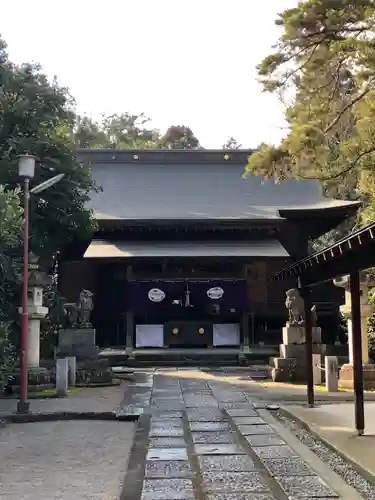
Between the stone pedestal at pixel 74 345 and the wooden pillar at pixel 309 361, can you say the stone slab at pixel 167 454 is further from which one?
the stone pedestal at pixel 74 345

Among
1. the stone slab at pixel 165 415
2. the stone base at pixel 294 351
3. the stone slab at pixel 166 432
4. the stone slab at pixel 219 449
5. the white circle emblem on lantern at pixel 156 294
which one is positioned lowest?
the stone slab at pixel 165 415

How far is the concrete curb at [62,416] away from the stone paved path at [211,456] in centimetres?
36

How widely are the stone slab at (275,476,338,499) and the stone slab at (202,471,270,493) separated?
Result: 185 mm

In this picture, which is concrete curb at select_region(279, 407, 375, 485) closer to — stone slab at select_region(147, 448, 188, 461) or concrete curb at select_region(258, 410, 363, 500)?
concrete curb at select_region(258, 410, 363, 500)

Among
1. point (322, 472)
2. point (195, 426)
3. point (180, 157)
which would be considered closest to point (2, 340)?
point (195, 426)

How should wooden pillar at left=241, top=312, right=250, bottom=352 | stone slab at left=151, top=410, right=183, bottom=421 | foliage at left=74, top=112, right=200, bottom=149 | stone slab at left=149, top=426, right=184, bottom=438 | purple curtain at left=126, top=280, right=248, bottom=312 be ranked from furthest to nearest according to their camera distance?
1. foliage at left=74, top=112, right=200, bottom=149
2. purple curtain at left=126, top=280, right=248, bottom=312
3. wooden pillar at left=241, top=312, right=250, bottom=352
4. stone slab at left=151, top=410, right=183, bottom=421
5. stone slab at left=149, top=426, right=184, bottom=438

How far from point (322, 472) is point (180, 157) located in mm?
20844

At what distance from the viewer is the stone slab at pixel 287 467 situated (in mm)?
5395

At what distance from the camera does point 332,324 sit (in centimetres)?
2017

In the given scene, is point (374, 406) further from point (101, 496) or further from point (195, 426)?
point (101, 496)

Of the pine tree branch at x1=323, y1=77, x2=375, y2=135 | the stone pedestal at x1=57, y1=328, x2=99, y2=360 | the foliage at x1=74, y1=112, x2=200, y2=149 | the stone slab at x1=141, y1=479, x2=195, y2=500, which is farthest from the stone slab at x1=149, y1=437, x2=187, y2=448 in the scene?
the foliage at x1=74, y1=112, x2=200, y2=149

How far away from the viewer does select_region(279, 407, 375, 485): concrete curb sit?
16.9ft

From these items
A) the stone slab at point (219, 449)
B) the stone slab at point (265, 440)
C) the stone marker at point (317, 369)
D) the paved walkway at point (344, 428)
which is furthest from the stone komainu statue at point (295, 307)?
the stone slab at point (219, 449)

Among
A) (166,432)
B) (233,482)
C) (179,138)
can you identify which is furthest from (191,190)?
(179,138)
